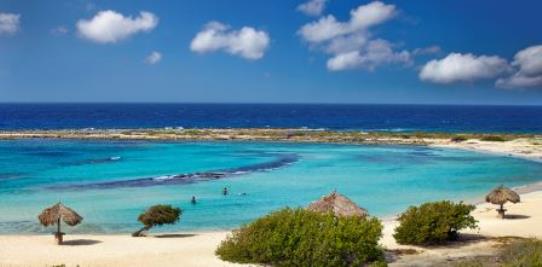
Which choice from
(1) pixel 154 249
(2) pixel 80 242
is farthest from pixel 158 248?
(2) pixel 80 242

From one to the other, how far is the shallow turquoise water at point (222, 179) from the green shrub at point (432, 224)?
9130 millimetres

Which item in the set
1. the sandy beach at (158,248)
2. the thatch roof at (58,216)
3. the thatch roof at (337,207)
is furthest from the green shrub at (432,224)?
the thatch roof at (58,216)

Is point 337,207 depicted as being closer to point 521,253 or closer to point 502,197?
point 521,253

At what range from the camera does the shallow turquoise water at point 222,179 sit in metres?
34.1

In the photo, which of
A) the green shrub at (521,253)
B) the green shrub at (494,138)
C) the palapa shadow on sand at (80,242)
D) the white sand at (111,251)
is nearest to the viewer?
the green shrub at (521,253)

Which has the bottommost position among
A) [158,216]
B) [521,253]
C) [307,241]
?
[521,253]

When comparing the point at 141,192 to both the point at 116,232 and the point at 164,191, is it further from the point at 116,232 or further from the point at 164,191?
the point at 116,232

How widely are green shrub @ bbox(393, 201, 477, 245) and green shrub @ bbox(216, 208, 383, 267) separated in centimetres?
302

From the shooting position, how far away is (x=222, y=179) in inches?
1903

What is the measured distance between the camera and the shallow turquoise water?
3412 centimetres

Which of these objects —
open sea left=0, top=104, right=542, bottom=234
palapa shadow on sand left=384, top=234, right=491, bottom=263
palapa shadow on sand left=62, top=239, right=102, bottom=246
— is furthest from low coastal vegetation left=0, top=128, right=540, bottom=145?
palapa shadow on sand left=62, top=239, right=102, bottom=246

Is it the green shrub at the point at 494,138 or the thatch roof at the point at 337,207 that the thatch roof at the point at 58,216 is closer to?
the thatch roof at the point at 337,207

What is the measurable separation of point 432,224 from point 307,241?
260 inches

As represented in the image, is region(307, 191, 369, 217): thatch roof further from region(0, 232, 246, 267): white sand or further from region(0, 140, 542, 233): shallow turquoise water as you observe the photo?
region(0, 140, 542, 233): shallow turquoise water
